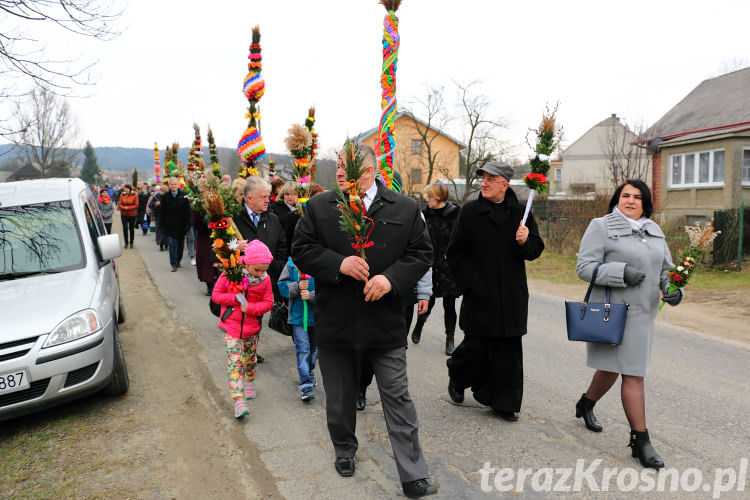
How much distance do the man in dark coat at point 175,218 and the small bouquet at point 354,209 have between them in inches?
355

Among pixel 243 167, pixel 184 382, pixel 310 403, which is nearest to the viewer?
pixel 310 403

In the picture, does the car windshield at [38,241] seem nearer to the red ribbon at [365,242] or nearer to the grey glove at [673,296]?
the red ribbon at [365,242]

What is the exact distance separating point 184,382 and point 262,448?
1.83 meters

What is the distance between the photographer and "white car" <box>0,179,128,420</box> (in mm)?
4176

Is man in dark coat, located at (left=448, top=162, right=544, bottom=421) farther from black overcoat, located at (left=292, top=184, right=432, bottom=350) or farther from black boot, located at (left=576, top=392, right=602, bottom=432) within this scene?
black overcoat, located at (left=292, top=184, right=432, bottom=350)

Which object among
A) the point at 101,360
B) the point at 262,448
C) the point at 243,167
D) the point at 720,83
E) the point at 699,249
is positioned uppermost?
the point at 720,83

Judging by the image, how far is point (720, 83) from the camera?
25234mm

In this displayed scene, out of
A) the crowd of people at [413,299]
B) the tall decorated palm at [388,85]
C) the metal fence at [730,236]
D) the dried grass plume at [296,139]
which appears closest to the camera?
the crowd of people at [413,299]

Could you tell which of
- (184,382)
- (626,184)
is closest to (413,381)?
(184,382)


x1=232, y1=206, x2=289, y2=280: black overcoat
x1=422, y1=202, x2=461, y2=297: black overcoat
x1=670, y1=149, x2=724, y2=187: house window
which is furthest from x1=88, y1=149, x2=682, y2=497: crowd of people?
x1=670, y1=149, x2=724, y2=187: house window

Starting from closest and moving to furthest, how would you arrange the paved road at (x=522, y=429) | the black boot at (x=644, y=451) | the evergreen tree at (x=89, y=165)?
the paved road at (x=522, y=429) → the black boot at (x=644, y=451) → the evergreen tree at (x=89, y=165)

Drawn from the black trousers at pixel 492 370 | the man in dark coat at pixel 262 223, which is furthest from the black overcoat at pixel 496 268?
the man in dark coat at pixel 262 223

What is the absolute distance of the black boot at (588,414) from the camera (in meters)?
4.32

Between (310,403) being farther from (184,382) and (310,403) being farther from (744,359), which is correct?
(744,359)
